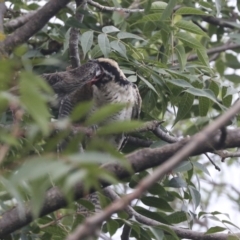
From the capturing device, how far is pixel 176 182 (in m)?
2.56

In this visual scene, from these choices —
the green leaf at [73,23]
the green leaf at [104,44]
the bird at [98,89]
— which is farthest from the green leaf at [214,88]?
the green leaf at [73,23]

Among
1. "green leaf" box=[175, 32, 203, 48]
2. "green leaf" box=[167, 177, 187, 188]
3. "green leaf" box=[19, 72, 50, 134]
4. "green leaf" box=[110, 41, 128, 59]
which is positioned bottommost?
"green leaf" box=[167, 177, 187, 188]

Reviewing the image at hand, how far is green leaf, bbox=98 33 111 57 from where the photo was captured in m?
2.47

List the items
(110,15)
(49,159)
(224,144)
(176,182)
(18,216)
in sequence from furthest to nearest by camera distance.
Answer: (110,15) < (176,182) < (18,216) < (224,144) < (49,159)

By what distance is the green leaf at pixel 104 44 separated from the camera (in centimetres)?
247

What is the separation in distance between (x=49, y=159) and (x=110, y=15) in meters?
2.22

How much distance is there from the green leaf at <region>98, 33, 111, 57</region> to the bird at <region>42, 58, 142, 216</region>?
0.22m

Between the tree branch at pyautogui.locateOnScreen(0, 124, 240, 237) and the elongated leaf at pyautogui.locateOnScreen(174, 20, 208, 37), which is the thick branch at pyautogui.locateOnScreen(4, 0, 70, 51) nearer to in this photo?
the tree branch at pyautogui.locateOnScreen(0, 124, 240, 237)

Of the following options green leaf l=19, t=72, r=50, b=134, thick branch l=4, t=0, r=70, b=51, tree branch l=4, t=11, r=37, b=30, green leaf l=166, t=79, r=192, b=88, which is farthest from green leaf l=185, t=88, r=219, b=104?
green leaf l=19, t=72, r=50, b=134

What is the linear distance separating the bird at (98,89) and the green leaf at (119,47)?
19 cm

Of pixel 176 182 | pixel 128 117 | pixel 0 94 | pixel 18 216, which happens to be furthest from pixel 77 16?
pixel 0 94

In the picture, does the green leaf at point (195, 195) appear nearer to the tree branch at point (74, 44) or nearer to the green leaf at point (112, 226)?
the green leaf at point (112, 226)

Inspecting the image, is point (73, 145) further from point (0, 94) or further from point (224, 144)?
point (224, 144)

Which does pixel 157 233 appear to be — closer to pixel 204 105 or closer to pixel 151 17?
pixel 204 105
